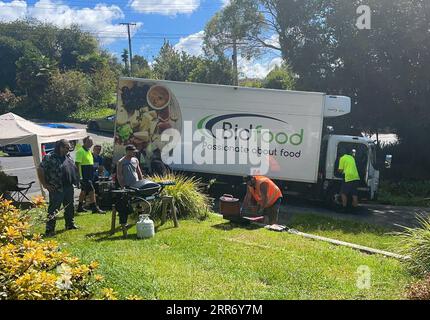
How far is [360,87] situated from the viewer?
57.9 feet

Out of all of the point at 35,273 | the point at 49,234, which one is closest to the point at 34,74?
the point at 49,234

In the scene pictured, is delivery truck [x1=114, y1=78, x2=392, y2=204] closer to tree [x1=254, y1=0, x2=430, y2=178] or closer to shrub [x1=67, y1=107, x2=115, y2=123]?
tree [x1=254, y1=0, x2=430, y2=178]

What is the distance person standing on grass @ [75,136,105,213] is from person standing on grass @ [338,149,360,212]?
6.43m

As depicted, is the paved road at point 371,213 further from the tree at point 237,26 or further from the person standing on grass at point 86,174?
the tree at point 237,26

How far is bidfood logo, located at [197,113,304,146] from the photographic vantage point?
13.2 m

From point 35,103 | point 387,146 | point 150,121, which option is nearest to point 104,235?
point 150,121

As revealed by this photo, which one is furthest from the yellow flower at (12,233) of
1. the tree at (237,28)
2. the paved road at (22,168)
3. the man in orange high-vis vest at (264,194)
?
the tree at (237,28)

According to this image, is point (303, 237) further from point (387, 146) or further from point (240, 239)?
point (387, 146)

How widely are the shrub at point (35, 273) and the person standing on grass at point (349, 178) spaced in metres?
9.01

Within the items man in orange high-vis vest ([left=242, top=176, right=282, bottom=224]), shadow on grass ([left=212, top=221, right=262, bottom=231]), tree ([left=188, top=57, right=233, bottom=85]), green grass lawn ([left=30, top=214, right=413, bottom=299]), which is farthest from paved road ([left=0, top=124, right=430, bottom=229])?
tree ([left=188, top=57, right=233, bottom=85])

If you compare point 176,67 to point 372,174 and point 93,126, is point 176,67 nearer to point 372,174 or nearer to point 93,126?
point 93,126

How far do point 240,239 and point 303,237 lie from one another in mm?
1327

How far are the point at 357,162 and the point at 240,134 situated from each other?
3.45 metres

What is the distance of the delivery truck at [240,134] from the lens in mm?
12969
